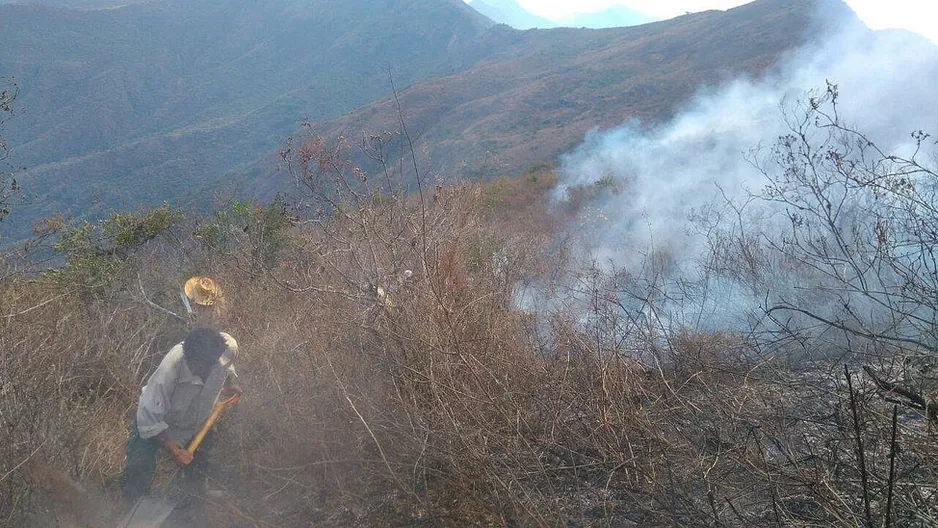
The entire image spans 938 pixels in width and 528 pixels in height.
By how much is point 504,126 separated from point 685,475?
41516mm

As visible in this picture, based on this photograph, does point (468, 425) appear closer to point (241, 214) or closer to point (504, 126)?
point (241, 214)

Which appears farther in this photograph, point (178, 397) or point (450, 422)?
point (178, 397)

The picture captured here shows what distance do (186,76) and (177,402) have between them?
85974 mm

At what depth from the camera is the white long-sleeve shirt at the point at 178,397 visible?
310 cm

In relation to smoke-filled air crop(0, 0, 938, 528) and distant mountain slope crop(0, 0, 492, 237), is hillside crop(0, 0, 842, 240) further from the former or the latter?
smoke-filled air crop(0, 0, 938, 528)

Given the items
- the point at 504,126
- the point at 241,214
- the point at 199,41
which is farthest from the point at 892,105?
the point at 199,41

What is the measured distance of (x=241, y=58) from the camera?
8288 cm

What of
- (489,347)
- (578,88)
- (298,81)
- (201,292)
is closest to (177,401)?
(201,292)

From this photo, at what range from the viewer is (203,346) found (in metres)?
3.19

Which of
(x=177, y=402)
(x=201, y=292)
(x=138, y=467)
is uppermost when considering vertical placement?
(x=201, y=292)

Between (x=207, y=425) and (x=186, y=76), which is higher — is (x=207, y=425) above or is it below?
below

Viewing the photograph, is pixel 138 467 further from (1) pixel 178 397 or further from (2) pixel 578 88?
(2) pixel 578 88

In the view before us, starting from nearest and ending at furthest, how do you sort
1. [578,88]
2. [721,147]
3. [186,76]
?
[721,147] → [578,88] → [186,76]

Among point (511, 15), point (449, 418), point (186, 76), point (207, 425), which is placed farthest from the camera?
point (511, 15)
